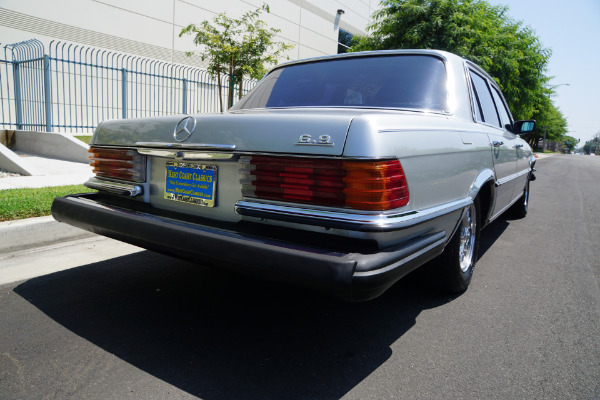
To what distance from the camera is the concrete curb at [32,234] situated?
3.86 meters

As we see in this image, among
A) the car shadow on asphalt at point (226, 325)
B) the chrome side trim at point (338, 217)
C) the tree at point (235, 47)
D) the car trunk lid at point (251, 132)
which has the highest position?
the tree at point (235, 47)

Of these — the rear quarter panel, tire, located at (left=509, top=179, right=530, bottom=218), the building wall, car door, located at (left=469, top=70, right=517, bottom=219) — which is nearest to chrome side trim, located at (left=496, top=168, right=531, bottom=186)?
car door, located at (left=469, top=70, right=517, bottom=219)

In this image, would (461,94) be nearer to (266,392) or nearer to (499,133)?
(499,133)

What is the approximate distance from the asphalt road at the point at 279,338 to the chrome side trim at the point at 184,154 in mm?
1030

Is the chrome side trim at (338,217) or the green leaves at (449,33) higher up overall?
the green leaves at (449,33)

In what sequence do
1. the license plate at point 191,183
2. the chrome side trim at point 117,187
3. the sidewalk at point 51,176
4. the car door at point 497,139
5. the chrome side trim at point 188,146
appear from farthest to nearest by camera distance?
1. the sidewalk at point 51,176
2. the car door at point 497,139
3. the chrome side trim at point 117,187
4. the license plate at point 191,183
5. the chrome side trim at point 188,146

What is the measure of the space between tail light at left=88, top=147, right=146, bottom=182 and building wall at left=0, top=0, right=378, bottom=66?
10254mm

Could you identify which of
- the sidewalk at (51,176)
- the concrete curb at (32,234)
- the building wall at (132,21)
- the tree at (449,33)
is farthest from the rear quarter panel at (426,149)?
the tree at (449,33)

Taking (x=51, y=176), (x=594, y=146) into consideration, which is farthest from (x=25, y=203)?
(x=594, y=146)

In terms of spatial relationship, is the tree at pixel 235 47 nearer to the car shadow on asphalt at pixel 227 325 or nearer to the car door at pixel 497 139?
the car door at pixel 497 139

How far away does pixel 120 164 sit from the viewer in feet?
9.34

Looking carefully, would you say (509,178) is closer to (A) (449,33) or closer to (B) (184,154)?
(B) (184,154)

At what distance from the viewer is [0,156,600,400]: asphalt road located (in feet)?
6.73

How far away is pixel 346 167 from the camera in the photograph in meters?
1.97
